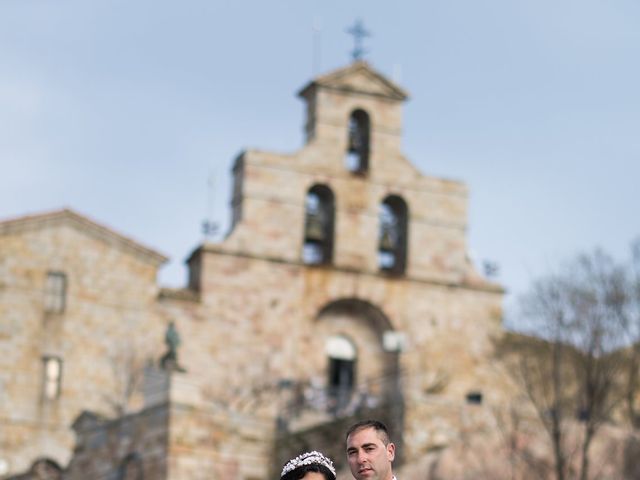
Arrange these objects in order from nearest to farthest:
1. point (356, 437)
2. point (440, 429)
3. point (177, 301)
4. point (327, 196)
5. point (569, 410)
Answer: point (356, 437) → point (569, 410) → point (440, 429) → point (177, 301) → point (327, 196)

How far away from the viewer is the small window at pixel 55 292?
5169 cm

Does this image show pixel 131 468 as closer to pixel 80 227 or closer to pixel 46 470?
pixel 46 470

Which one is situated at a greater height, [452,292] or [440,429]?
[452,292]

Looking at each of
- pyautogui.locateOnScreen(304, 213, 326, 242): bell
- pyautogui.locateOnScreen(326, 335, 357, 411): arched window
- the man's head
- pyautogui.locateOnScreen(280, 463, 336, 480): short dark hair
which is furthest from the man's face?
pyautogui.locateOnScreen(304, 213, 326, 242): bell

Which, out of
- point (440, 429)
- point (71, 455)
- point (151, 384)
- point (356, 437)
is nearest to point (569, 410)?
point (440, 429)

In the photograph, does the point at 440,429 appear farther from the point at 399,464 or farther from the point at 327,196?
the point at 327,196

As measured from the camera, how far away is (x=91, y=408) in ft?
168

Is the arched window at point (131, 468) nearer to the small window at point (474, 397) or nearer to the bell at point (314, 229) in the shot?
the bell at point (314, 229)

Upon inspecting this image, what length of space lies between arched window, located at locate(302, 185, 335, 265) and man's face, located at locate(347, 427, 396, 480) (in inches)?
1783

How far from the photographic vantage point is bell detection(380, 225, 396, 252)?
5734 centimetres

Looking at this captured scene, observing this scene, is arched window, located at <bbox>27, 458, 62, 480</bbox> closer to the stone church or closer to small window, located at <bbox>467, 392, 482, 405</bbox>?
the stone church

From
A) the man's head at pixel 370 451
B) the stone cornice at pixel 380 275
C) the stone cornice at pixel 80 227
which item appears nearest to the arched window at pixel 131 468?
the stone cornice at pixel 80 227

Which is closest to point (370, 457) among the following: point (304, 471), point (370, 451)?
point (370, 451)

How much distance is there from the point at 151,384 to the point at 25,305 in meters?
7.16
